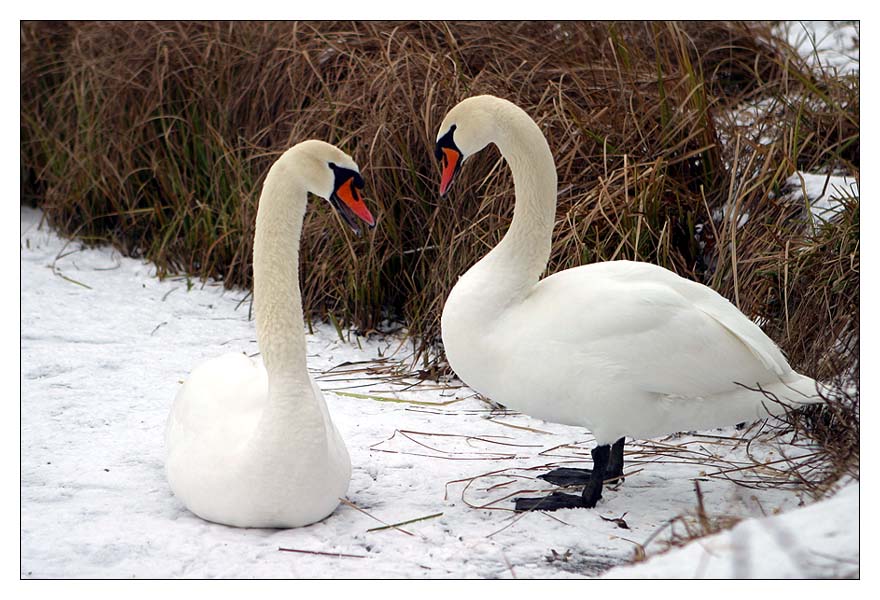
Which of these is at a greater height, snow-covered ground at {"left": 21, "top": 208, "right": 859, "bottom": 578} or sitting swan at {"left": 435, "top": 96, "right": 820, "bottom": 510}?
sitting swan at {"left": 435, "top": 96, "right": 820, "bottom": 510}

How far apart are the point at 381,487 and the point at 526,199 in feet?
4.06

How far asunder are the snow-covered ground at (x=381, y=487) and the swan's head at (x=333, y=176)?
1074 mm

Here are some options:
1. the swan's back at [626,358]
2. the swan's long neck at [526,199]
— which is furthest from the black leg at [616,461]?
the swan's long neck at [526,199]

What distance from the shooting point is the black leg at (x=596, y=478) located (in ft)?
12.8

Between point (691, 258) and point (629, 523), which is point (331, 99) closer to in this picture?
point (691, 258)

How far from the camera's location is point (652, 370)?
146 inches

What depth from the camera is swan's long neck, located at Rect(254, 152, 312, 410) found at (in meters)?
3.62

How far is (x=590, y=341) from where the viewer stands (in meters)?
3.68

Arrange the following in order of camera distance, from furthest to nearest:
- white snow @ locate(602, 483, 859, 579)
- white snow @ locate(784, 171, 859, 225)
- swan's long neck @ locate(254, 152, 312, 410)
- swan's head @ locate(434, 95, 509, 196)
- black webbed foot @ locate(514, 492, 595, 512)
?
white snow @ locate(784, 171, 859, 225) → swan's head @ locate(434, 95, 509, 196) → black webbed foot @ locate(514, 492, 595, 512) → swan's long neck @ locate(254, 152, 312, 410) → white snow @ locate(602, 483, 859, 579)

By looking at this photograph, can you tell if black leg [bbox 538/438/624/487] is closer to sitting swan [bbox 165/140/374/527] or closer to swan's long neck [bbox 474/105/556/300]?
swan's long neck [bbox 474/105/556/300]

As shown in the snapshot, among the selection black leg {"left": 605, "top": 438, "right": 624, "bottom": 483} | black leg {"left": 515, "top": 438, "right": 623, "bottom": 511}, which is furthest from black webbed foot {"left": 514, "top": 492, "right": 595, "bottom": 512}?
black leg {"left": 605, "top": 438, "right": 624, "bottom": 483}

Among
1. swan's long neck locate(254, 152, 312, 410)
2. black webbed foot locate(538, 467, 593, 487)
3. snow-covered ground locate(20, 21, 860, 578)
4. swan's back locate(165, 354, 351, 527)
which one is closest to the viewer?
snow-covered ground locate(20, 21, 860, 578)

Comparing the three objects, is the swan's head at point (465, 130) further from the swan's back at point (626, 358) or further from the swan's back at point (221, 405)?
the swan's back at point (221, 405)

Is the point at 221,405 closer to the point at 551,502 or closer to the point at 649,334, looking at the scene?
the point at 551,502
